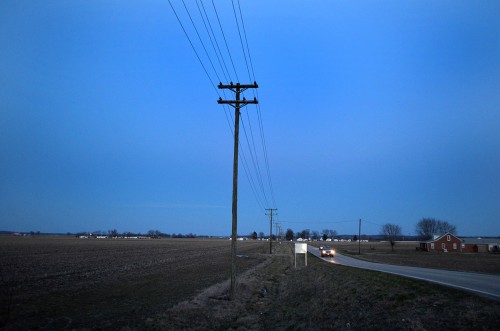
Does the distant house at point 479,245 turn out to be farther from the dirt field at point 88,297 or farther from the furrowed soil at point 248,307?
the furrowed soil at point 248,307

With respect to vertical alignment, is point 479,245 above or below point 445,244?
below

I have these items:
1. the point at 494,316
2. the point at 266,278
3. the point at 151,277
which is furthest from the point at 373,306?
the point at 151,277

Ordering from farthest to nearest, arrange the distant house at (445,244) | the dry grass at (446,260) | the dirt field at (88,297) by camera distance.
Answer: the distant house at (445,244) < the dry grass at (446,260) < the dirt field at (88,297)

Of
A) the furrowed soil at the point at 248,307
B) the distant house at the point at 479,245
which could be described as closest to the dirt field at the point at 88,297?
the furrowed soil at the point at 248,307

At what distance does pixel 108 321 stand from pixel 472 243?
120 meters

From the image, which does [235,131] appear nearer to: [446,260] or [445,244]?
[446,260]

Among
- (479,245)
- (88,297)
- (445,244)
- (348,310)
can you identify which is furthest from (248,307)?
(479,245)

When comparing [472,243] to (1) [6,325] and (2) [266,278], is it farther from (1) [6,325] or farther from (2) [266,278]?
(1) [6,325]

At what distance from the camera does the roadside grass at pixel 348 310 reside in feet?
39.2

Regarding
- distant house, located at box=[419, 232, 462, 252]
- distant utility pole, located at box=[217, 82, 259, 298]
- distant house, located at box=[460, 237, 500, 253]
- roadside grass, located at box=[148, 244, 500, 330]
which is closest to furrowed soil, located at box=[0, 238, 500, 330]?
roadside grass, located at box=[148, 244, 500, 330]

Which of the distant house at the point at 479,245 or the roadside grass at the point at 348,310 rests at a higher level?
the roadside grass at the point at 348,310

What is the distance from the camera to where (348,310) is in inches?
631

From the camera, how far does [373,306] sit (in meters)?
15.6

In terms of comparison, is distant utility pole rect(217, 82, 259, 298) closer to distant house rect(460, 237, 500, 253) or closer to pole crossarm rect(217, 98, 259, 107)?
pole crossarm rect(217, 98, 259, 107)
